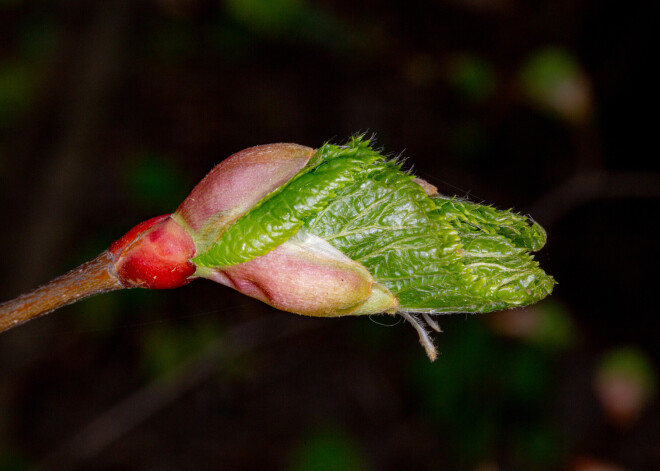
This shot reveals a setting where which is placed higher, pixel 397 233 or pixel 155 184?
pixel 397 233

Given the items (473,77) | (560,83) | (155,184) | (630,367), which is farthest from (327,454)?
(560,83)

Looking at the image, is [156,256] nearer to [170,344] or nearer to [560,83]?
[170,344]

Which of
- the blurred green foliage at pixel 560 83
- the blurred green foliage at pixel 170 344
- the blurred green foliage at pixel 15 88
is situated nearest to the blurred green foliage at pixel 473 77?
the blurred green foliage at pixel 560 83

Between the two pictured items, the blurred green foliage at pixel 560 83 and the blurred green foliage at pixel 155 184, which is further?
the blurred green foliage at pixel 560 83

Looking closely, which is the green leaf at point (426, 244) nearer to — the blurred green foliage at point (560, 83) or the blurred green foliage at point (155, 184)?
the blurred green foliage at point (155, 184)

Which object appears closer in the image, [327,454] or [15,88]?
[327,454]

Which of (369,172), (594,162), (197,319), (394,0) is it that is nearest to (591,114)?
(594,162)
